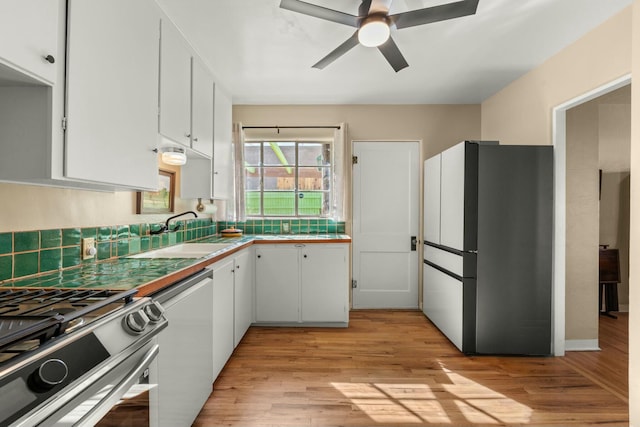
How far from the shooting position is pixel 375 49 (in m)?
2.43

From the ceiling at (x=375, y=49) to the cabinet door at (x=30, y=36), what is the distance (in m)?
1.02

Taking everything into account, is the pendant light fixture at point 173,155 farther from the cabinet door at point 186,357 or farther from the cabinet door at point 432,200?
the cabinet door at point 432,200

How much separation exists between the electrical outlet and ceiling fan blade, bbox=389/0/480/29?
210 cm

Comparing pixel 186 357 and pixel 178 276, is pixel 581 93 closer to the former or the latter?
pixel 178 276

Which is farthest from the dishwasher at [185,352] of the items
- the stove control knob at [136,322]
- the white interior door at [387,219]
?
the white interior door at [387,219]

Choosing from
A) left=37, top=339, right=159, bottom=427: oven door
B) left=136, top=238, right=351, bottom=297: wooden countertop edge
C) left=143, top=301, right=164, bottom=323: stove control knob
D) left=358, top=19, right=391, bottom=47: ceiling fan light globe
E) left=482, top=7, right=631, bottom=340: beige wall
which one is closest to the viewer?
left=37, top=339, right=159, bottom=427: oven door

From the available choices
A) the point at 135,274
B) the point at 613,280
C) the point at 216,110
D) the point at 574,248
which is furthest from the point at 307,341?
the point at 613,280

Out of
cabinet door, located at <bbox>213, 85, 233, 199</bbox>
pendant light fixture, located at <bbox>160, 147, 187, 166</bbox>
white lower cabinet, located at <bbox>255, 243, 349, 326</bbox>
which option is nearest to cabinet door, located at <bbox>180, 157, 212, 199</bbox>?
cabinet door, located at <bbox>213, 85, 233, 199</bbox>

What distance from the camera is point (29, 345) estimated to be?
71 centimetres

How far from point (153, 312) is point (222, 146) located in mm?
2224

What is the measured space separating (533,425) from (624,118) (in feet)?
11.5

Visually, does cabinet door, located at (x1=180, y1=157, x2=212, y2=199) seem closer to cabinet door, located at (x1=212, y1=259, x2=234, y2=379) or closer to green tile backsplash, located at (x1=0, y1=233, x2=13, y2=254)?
cabinet door, located at (x1=212, y1=259, x2=234, y2=379)

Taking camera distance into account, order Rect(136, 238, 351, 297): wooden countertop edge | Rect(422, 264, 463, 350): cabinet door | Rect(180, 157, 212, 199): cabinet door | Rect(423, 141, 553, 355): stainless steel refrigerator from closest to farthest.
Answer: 1. Rect(136, 238, 351, 297): wooden countertop edge
2. Rect(423, 141, 553, 355): stainless steel refrigerator
3. Rect(422, 264, 463, 350): cabinet door
4. Rect(180, 157, 212, 199): cabinet door

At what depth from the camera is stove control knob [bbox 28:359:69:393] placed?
0.64 meters
